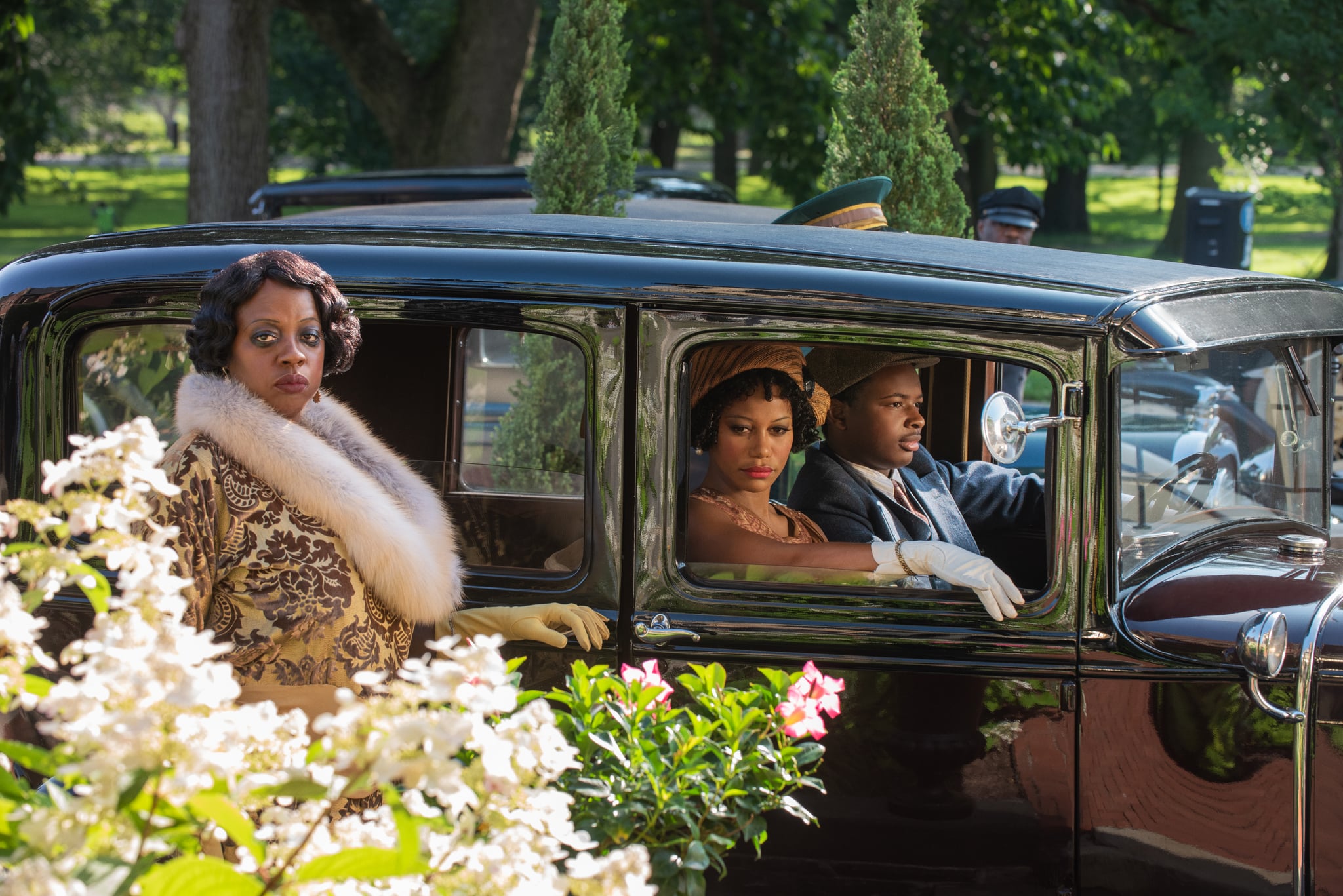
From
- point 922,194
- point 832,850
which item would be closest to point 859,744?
point 832,850

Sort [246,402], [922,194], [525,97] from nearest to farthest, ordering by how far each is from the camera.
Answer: [246,402] → [922,194] → [525,97]

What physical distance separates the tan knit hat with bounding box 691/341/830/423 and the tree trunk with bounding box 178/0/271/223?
761cm

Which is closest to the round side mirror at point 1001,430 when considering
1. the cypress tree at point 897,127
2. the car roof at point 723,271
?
the car roof at point 723,271

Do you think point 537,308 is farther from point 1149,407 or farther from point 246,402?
point 1149,407

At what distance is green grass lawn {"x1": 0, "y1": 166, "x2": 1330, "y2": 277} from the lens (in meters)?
24.8

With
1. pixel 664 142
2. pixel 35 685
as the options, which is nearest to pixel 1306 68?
pixel 664 142

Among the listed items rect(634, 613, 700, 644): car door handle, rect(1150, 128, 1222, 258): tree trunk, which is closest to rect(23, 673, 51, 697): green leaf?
rect(634, 613, 700, 644): car door handle

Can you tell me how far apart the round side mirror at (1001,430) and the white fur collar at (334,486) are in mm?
1086

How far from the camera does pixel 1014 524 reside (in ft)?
10.7

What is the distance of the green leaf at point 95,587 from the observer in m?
1.48

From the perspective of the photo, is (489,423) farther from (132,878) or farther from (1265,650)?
(132,878)

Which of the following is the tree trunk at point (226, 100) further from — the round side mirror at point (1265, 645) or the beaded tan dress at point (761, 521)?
the round side mirror at point (1265, 645)

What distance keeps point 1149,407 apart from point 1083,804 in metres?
1.82

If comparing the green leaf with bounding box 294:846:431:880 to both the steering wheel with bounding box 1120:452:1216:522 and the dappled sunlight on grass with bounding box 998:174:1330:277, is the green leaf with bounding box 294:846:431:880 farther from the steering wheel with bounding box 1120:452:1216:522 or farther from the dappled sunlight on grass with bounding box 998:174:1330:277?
the dappled sunlight on grass with bounding box 998:174:1330:277
